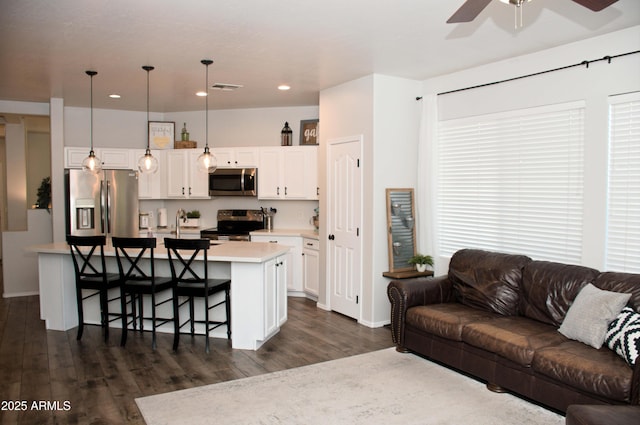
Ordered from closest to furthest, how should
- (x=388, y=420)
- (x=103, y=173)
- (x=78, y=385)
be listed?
(x=388, y=420) < (x=78, y=385) < (x=103, y=173)

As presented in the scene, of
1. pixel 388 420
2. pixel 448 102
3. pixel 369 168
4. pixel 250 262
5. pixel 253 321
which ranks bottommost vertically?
pixel 388 420

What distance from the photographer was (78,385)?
3.62m

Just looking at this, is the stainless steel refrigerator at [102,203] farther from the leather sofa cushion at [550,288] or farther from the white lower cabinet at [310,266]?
the leather sofa cushion at [550,288]

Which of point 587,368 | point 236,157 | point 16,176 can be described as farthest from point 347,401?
point 16,176

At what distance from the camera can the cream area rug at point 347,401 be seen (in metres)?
3.10

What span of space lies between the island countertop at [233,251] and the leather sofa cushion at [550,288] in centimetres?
226

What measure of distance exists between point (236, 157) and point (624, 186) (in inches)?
195

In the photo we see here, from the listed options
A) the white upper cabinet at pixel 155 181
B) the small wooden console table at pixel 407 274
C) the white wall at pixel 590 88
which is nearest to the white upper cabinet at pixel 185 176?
the white upper cabinet at pixel 155 181

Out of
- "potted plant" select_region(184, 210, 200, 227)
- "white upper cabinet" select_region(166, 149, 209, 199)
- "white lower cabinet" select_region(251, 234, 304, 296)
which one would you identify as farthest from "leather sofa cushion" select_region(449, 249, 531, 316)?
"potted plant" select_region(184, 210, 200, 227)

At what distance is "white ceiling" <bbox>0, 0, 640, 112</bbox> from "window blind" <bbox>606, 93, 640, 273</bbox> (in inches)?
20.6

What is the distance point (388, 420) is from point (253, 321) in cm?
175

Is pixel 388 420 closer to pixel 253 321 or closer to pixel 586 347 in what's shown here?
pixel 586 347

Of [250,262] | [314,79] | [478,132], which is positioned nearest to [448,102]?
[478,132]

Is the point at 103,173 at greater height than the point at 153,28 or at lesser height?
lesser
